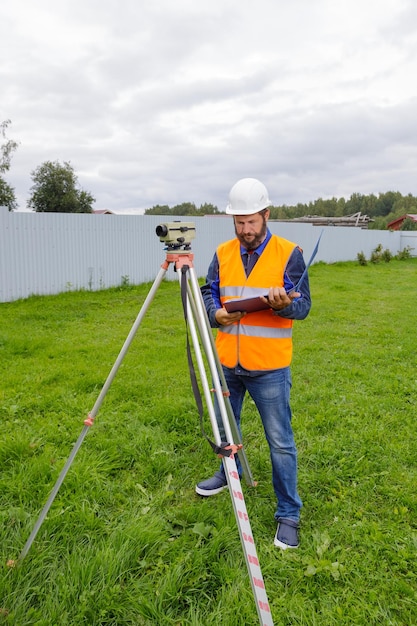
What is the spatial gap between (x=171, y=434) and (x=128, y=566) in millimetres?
1459

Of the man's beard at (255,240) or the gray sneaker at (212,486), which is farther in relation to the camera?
the gray sneaker at (212,486)

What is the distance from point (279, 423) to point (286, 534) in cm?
67

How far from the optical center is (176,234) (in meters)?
2.05

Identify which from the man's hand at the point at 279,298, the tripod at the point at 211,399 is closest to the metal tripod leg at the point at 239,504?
the tripod at the point at 211,399

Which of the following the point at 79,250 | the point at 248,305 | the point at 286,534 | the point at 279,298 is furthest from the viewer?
the point at 79,250

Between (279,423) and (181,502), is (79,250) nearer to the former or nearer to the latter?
(181,502)

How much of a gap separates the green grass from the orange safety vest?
1.05 m

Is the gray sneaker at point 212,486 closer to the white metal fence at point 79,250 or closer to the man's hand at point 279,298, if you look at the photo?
the man's hand at point 279,298

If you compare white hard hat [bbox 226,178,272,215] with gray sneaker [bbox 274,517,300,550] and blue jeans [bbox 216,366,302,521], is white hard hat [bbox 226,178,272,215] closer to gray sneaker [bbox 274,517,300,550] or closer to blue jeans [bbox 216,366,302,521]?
blue jeans [bbox 216,366,302,521]

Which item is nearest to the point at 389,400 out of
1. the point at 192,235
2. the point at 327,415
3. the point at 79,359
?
the point at 327,415

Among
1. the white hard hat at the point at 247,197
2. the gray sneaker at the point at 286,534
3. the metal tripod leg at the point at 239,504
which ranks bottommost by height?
the gray sneaker at the point at 286,534

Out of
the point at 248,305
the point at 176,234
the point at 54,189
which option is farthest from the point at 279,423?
the point at 54,189

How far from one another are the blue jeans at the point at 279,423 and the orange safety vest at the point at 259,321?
0.26ft

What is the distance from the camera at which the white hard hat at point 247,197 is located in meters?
2.36
